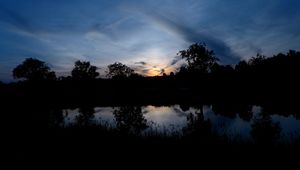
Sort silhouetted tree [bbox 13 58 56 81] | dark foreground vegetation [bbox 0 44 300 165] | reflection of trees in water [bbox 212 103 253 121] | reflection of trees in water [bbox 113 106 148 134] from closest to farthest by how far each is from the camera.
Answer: dark foreground vegetation [bbox 0 44 300 165]
reflection of trees in water [bbox 113 106 148 134]
reflection of trees in water [bbox 212 103 253 121]
silhouetted tree [bbox 13 58 56 81]

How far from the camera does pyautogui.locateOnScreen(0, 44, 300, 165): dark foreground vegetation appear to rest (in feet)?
40.1

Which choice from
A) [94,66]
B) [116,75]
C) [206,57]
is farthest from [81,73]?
[206,57]

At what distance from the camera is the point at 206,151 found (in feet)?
37.0

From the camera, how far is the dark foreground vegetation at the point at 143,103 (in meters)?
12.2

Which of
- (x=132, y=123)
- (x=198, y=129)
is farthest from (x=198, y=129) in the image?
(x=132, y=123)

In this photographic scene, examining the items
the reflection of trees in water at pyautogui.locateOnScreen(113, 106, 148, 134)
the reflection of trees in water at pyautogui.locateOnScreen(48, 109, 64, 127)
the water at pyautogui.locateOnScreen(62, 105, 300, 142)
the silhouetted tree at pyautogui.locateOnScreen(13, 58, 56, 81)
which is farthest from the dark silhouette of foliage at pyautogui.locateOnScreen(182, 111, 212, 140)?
the silhouetted tree at pyautogui.locateOnScreen(13, 58, 56, 81)

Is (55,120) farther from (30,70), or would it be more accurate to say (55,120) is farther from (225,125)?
(30,70)

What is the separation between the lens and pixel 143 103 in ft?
227

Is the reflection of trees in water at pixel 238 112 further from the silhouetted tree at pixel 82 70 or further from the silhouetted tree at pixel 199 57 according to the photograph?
the silhouetted tree at pixel 82 70

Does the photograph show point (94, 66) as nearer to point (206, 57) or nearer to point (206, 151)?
point (206, 57)

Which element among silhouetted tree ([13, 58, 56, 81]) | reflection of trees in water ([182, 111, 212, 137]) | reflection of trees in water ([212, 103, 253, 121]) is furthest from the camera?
Answer: silhouetted tree ([13, 58, 56, 81])

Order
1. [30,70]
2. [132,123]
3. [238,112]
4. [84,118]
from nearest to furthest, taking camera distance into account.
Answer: [132,123], [238,112], [84,118], [30,70]

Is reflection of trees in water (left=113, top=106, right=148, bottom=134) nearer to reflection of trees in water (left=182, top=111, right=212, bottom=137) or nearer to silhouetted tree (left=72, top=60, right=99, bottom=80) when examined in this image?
reflection of trees in water (left=182, top=111, right=212, bottom=137)

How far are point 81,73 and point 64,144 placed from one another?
497ft
